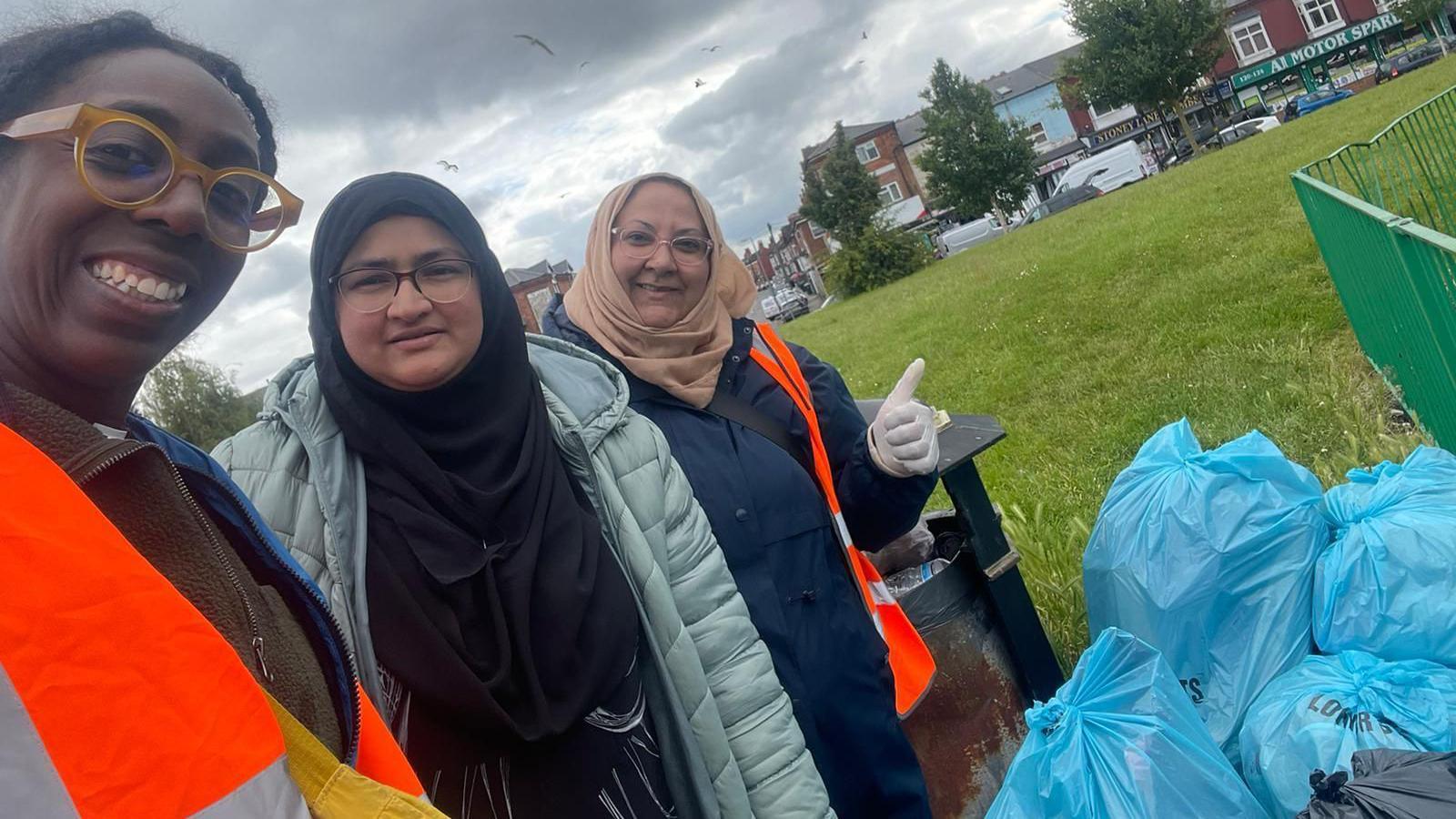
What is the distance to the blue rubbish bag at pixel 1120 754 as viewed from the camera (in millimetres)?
1914

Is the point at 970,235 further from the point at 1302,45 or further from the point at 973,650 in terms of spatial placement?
the point at 973,650

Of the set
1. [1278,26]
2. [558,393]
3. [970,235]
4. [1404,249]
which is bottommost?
[1404,249]

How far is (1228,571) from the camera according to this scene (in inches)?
95.7

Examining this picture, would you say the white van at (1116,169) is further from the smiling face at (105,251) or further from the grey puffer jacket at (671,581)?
the smiling face at (105,251)

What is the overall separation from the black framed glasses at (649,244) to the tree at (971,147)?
3156 centimetres

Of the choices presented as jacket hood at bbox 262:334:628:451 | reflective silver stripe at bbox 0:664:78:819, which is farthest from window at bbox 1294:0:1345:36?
reflective silver stripe at bbox 0:664:78:819

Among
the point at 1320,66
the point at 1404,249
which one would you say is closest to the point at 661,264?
the point at 1404,249

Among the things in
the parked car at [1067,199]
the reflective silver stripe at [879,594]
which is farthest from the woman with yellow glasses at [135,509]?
the parked car at [1067,199]

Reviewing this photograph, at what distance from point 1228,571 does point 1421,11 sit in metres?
46.4

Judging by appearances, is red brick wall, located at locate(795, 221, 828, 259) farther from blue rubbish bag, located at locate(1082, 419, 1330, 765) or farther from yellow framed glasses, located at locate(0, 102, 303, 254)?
yellow framed glasses, located at locate(0, 102, 303, 254)

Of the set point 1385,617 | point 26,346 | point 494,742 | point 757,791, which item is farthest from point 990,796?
point 26,346

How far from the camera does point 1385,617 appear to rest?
219 centimetres

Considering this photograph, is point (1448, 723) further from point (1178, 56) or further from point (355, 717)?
point (1178, 56)

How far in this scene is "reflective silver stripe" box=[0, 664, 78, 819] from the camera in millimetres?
566
